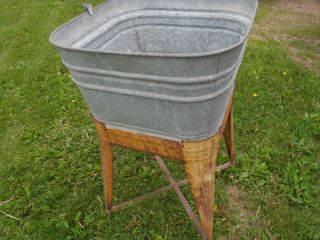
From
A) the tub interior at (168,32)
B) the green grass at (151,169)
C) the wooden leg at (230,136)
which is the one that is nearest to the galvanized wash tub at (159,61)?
the tub interior at (168,32)

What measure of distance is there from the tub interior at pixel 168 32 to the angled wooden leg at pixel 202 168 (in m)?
0.52

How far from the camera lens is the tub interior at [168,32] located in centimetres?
171

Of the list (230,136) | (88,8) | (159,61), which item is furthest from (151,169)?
(159,61)

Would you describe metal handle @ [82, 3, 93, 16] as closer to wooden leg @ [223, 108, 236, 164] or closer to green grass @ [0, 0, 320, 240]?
wooden leg @ [223, 108, 236, 164]

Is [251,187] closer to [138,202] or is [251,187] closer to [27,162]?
[138,202]

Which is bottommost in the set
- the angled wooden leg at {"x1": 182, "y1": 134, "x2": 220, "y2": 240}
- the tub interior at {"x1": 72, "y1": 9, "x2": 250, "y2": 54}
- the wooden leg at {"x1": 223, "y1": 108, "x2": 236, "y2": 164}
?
the wooden leg at {"x1": 223, "y1": 108, "x2": 236, "y2": 164}

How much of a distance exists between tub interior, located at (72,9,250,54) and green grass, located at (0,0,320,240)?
0.94m

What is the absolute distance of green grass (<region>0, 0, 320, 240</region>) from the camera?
2188mm

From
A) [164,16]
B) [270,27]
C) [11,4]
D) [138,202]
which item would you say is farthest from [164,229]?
[11,4]

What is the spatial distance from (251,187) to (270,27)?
2481 millimetres

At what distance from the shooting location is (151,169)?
2.58m

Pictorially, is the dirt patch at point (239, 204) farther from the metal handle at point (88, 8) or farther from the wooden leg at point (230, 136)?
the metal handle at point (88, 8)

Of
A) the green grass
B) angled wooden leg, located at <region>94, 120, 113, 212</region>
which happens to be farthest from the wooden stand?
the green grass

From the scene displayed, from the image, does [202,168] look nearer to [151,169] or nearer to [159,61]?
Result: [159,61]
